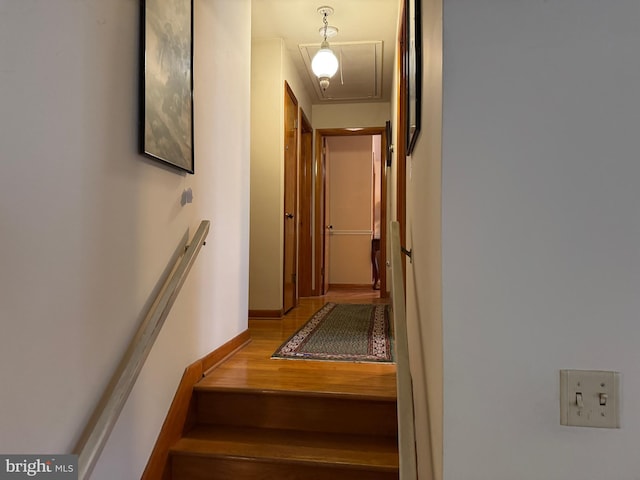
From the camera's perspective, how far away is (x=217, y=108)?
7.25 feet

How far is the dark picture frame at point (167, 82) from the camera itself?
57.4 inches

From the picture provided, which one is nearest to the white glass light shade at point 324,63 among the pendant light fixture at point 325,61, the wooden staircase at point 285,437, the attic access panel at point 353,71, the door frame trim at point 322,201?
the pendant light fixture at point 325,61

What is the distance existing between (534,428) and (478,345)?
188 millimetres

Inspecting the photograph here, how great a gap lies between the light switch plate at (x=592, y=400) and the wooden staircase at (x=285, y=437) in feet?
3.01

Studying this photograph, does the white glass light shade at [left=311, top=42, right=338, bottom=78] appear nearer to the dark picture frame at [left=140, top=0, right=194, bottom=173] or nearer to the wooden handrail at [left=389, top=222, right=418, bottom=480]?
the dark picture frame at [left=140, top=0, right=194, bottom=173]

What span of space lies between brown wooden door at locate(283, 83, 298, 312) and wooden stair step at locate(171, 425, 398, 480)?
7.39 ft

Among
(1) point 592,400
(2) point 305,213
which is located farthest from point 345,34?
(1) point 592,400

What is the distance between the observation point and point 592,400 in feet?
2.61

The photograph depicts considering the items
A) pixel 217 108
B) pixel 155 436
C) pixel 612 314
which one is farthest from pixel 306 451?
pixel 217 108

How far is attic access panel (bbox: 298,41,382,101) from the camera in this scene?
3904mm

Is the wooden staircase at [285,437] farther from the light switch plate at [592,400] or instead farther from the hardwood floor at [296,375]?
the light switch plate at [592,400]

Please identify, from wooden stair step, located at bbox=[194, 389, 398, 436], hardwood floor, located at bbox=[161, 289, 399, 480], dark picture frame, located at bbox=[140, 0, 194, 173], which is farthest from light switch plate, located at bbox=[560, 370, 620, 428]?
dark picture frame, located at bbox=[140, 0, 194, 173]

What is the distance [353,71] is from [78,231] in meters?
3.87

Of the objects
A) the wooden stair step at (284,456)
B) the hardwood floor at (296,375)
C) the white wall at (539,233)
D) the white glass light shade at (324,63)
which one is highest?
the white glass light shade at (324,63)
